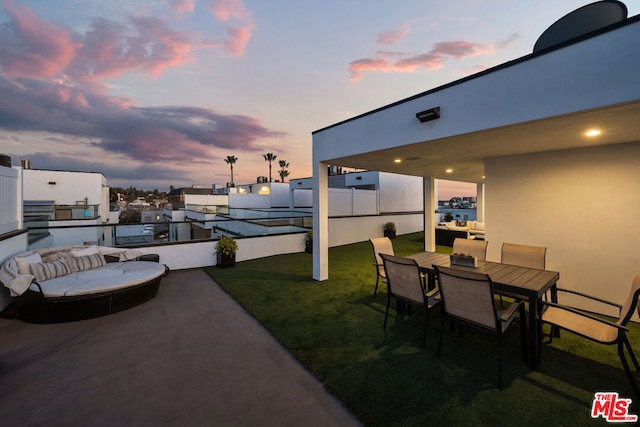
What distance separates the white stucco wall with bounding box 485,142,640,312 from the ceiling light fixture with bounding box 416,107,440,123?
2.65 metres

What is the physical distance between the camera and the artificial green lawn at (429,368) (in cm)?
193

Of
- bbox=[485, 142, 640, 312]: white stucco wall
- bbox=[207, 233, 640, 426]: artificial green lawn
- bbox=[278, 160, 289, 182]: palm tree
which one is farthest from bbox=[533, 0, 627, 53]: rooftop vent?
bbox=[278, 160, 289, 182]: palm tree

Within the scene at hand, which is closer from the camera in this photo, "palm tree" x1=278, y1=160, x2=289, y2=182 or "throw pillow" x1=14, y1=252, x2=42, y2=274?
"throw pillow" x1=14, y1=252, x2=42, y2=274

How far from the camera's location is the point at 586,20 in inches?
147

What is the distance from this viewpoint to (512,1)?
5.39 meters

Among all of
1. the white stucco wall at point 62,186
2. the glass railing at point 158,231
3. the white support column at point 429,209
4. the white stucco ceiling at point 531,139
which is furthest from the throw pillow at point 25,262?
the white stucco wall at point 62,186

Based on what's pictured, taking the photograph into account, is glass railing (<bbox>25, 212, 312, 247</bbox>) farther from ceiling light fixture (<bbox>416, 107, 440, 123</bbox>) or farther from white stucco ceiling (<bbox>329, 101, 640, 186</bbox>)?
ceiling light fixture (<bbox>416, 107, 440, 123</bbox>)

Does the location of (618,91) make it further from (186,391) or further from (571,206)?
(186,391)

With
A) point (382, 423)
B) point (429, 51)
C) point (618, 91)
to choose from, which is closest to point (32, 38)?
point (429, 51)

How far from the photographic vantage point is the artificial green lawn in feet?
6.33

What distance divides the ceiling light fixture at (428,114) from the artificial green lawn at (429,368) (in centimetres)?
300

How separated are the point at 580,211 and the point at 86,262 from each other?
898 cm

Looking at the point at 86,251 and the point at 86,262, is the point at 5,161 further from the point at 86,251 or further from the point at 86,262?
the point at 86,262

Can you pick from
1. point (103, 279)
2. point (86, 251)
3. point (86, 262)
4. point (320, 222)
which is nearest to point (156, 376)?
point (103, 279)
